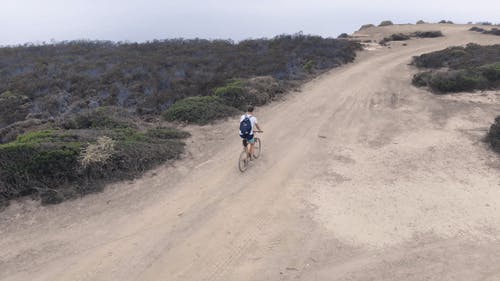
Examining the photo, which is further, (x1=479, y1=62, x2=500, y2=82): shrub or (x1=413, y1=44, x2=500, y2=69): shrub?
(x1=413, y1=44, x2=500, y2=69): shrub

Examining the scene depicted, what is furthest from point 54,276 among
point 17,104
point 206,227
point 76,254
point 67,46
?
point 67,46

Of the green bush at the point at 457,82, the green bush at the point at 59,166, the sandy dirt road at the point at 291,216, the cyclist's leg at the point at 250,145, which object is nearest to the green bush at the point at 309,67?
the green bush at the point at 457,82

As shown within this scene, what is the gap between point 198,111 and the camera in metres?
15.3

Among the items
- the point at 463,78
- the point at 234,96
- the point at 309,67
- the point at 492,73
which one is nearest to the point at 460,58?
the point at 492,73

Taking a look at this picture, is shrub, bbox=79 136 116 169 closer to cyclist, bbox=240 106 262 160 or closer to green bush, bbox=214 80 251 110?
cyclist, bbox=240 106 262 160

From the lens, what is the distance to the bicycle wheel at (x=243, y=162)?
10.8m

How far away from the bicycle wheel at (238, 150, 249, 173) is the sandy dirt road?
219 mm

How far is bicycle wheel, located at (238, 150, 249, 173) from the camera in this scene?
10819 mm

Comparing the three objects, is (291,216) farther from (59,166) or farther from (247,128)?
(59,166)

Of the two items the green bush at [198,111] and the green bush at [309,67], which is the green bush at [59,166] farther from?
the green bush at [309,67]

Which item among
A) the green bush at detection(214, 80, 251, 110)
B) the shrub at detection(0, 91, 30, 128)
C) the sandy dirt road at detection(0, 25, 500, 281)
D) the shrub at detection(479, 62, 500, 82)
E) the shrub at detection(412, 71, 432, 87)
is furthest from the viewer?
the shrub at detection(412, 71, 432, 87)

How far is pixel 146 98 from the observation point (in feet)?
58.4

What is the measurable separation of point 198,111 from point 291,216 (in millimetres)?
7669

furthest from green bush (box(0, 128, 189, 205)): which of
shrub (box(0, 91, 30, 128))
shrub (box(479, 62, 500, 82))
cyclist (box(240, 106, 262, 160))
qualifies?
shrub (box(479, 62, 500, 82))
